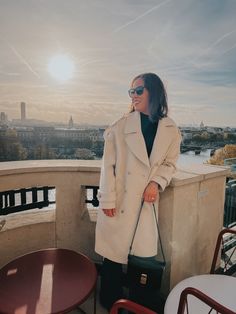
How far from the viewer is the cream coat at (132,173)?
1.65 metres

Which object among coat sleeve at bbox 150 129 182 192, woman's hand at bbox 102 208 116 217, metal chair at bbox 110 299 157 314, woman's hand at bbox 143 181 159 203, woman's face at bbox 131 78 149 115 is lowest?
metal chair at bbox 110 299 157 314

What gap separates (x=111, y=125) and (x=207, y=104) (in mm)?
33870

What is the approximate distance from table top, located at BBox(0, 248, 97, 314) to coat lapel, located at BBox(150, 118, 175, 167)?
0.87 metres

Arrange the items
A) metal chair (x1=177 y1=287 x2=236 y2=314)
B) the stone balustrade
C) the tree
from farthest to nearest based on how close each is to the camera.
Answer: the tree < the stone balustrade < metal chair (x1=177 y1=287 x2=236 y2=314)

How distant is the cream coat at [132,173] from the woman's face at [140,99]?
2.2 inches

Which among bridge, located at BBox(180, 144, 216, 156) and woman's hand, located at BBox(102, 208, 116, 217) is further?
bridge, located at BBox(180, 144, 216, 156)

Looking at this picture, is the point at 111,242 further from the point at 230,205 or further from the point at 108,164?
the point at 230,205

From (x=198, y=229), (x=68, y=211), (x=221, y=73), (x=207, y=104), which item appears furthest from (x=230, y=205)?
(x=207, y=104)

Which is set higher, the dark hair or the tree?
the dark hair

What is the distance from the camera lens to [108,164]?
168 cm

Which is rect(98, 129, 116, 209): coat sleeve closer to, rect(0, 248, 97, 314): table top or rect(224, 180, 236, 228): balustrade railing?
rect(0, 248, 97, 314): table top

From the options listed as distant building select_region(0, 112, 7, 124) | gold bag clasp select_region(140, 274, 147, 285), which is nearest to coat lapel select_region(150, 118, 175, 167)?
gold bag clasp select_region(140, 274, 147, 285)

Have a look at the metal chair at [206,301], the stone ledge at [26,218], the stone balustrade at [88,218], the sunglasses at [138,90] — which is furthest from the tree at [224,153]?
the metal chair at [206,301]

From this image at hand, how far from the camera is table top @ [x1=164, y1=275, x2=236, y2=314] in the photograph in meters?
1.30
